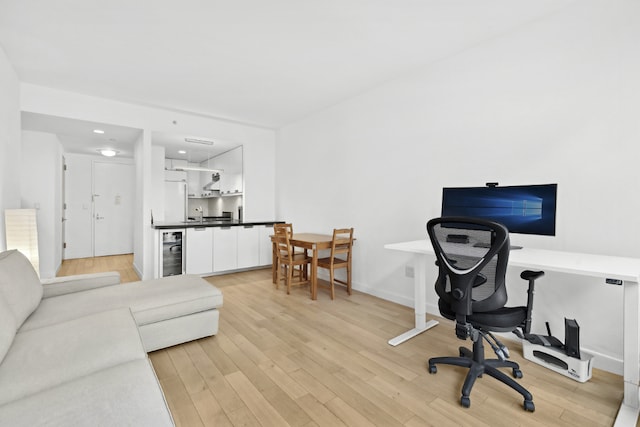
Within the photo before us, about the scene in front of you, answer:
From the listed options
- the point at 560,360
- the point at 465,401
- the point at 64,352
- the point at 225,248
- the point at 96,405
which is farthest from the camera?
the point at 225,248

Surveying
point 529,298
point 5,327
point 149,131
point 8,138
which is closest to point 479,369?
point 529,298

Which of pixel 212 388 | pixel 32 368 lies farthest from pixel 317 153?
pixel 32 368

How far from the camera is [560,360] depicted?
6.79 feet

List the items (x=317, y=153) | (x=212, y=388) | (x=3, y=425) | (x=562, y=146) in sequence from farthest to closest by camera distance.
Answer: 1. (x=317, y=153)
2. (x=562, y=146)
3. (x=212, y=388)
4. (x=3, y=425)

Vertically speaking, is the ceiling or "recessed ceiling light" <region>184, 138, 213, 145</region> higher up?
the ceiling

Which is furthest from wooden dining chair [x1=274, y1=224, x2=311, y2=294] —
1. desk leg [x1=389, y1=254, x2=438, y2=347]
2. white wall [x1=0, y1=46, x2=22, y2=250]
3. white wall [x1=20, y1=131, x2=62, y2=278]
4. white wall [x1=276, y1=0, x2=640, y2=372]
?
white wall [x1=20, y1=131, x2=62, y2=278]

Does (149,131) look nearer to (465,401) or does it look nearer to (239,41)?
(239,41)

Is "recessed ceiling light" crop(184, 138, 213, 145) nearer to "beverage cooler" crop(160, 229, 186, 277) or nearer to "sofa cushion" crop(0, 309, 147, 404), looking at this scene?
"beverage cooler" crop(160, 229, 186, 277)

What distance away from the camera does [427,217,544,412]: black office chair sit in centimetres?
170

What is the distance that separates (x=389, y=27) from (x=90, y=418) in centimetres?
307

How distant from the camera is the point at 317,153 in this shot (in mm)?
4715

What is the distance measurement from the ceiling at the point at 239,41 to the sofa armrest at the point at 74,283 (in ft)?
7.02

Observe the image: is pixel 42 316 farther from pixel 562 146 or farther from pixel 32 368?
pixel 562 146

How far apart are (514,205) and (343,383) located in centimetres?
181
